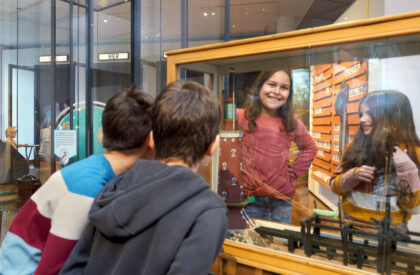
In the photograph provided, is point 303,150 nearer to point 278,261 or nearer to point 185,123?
point 278,261

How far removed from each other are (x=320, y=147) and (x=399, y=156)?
30 centimetres

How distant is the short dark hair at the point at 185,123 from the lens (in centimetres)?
91

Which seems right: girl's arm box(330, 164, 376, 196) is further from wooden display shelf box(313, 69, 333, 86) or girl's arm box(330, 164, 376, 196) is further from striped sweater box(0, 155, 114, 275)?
striped sweater box(0, 155, 114, 275)

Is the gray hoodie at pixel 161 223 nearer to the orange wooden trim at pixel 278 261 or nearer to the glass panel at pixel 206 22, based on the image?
the orange wooden trim at pixel 278 261

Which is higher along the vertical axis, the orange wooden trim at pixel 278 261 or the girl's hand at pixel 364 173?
the girl's hand at pixel 364 173

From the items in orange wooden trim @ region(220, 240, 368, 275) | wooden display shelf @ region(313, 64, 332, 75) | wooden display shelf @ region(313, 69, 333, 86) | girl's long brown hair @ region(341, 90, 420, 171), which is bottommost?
orange wooden trim @ region(220, 240, 368, 275)

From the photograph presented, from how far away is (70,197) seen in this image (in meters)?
1.04

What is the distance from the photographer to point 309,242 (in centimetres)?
134

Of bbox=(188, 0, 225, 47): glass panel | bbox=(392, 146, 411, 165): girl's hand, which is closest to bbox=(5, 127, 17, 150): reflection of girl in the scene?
bbox=(188, 0, 225, 47): glass panel

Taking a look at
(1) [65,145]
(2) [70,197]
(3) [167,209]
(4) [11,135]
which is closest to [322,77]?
(3) [167,209]

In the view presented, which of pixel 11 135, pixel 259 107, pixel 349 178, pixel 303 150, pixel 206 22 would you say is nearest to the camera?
pixel 349 178

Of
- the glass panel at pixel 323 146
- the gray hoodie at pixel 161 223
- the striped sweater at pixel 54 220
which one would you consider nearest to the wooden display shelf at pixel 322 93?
the glass panel at pixel 323 146

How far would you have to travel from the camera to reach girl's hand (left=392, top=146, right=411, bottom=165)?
125cm

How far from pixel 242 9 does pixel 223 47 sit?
86 centimetres
